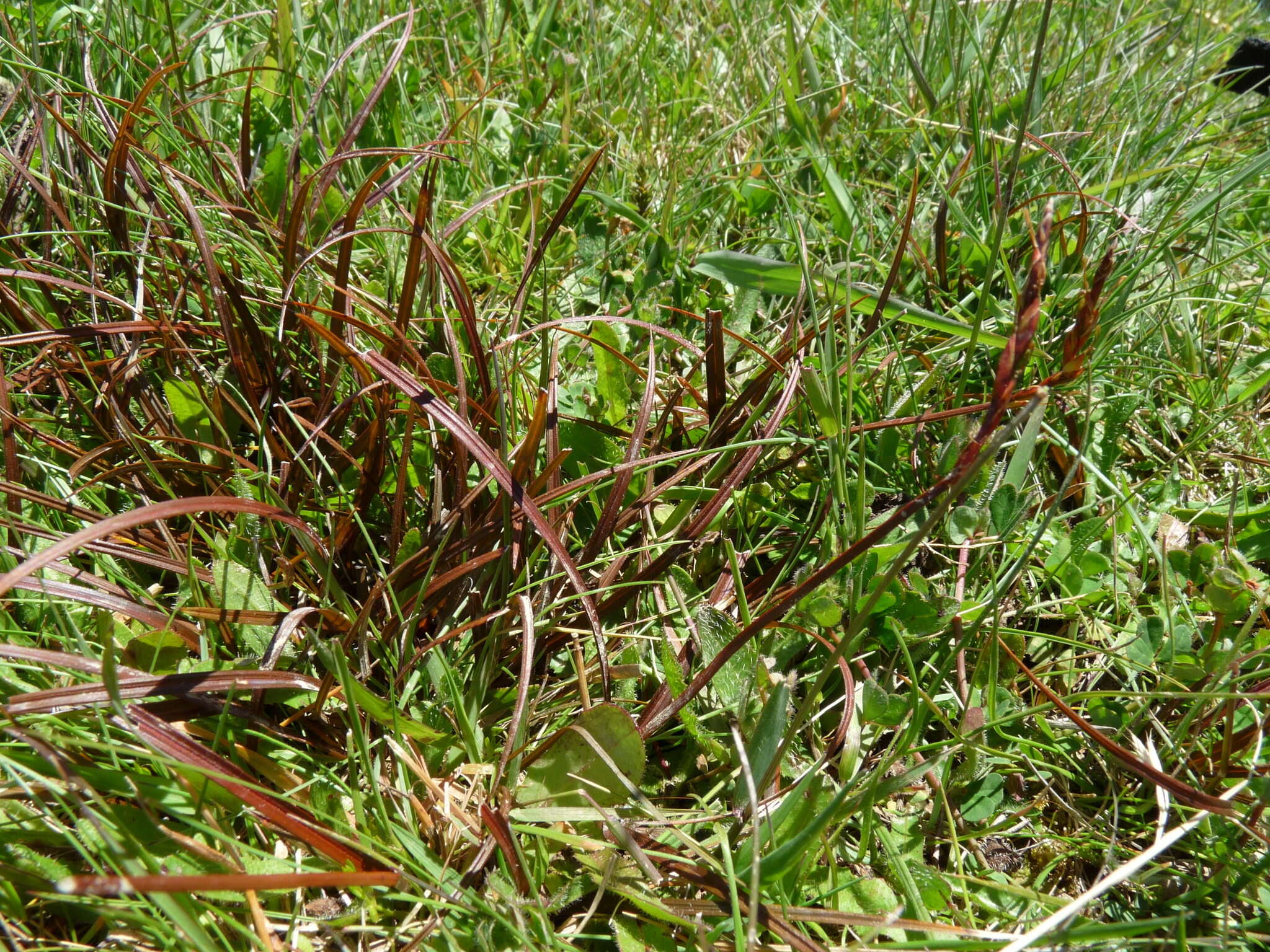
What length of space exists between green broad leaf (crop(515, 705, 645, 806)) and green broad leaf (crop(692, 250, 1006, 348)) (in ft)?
2.63

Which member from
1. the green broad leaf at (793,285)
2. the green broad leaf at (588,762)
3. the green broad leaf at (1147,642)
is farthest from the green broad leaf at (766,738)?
the green broad leaf at (793,285)

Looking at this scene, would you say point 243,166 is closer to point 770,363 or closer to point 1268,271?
point 770,363

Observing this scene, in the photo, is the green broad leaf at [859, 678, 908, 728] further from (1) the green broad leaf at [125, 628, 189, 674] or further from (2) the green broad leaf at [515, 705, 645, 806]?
(1) the green broad leaf at [125, 628, 189, 674]

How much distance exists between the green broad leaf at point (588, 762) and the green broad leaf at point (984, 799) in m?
0.46

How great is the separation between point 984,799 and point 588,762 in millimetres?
551

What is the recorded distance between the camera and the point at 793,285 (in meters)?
1.57

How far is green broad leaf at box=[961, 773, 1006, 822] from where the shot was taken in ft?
3.98

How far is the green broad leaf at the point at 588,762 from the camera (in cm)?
112

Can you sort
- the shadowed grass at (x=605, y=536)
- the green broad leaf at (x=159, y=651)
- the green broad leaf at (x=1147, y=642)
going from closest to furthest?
the shadowed grass at (x=605, y=536) → the green broad leaf at (x=159, y=651) → the green broad leaf at (x=1147, y=642)

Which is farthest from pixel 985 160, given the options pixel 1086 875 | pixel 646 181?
pixel 1086 875

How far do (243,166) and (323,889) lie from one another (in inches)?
49.3

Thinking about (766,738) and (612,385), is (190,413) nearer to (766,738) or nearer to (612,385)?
(612,385)

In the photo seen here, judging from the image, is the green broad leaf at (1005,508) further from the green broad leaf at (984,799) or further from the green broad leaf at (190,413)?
the green broad leaf at (190,413)

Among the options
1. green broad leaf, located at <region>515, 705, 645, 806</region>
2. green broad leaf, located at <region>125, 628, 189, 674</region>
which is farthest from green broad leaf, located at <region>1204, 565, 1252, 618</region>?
green broad leaf, located at <region>125, 628, 189, 674</region>
